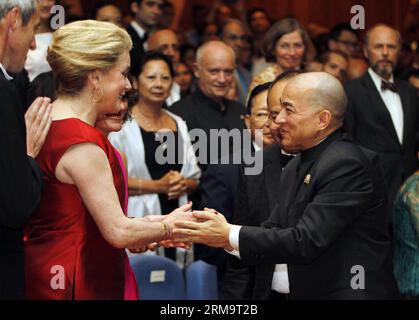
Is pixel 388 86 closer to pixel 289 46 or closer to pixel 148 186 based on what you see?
pixel 289 46

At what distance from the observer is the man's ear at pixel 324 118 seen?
3.44 metres

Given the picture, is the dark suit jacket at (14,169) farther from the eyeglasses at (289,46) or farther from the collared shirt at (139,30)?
the collared shirt at (139,30)

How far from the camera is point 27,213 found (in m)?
2.85

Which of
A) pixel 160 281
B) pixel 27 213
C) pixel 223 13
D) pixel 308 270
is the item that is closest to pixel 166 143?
pixel 160 281

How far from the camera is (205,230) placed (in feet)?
11.3

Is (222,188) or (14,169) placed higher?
(14,169)

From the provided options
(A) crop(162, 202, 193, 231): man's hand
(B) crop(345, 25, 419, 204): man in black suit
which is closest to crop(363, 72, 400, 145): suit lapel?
(B) crop(345, 25, 419, 204): man in black suit

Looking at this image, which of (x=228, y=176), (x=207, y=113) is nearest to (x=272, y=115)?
(x=228, y=176)

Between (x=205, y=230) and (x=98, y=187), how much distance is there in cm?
58

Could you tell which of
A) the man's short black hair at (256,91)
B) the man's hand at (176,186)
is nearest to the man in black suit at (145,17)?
the man's hand at (176,186)

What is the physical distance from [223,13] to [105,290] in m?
7.04

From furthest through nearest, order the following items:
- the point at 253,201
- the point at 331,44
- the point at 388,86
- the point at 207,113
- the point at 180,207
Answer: the point at 331,44 < the point at 388,86 < the point at 207,113 < the point at 253,201 < the point at 180,207

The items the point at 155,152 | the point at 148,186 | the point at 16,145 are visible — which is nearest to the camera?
the point at 16,145
